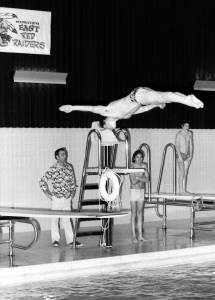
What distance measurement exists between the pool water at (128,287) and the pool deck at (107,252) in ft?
1.50

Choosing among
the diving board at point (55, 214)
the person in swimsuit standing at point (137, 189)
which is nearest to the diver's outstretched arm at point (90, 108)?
the person in swimsuit standing at point (137, 189)

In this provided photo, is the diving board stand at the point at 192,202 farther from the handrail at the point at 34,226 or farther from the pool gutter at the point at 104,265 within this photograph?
the handrail at the point at 34,226

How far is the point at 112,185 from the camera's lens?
10969 mm

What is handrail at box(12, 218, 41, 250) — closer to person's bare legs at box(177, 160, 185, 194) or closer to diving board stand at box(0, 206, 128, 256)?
diving board stand at box(0, 206, 128, 256)

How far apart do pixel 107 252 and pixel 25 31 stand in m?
→ 4.98

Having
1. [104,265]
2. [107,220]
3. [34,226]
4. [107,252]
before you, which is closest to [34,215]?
[34,226]

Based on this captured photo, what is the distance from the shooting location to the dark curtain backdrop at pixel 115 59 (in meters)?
13.4

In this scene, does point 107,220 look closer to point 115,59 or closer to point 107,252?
point 107,252

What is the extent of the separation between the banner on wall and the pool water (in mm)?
5396

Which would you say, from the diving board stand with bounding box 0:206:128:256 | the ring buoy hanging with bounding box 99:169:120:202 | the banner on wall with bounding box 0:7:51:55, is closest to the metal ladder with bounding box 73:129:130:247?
the ring buoy hanging with bounding box 99:169:120:202

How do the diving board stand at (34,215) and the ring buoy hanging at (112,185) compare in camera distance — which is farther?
the ring buoy hanging at (112,185)

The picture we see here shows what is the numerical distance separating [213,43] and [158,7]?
173cm

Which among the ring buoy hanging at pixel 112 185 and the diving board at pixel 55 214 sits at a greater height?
the ring buoy hanging at pixel 112 185

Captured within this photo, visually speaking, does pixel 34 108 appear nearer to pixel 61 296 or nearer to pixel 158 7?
pixel 158 7
